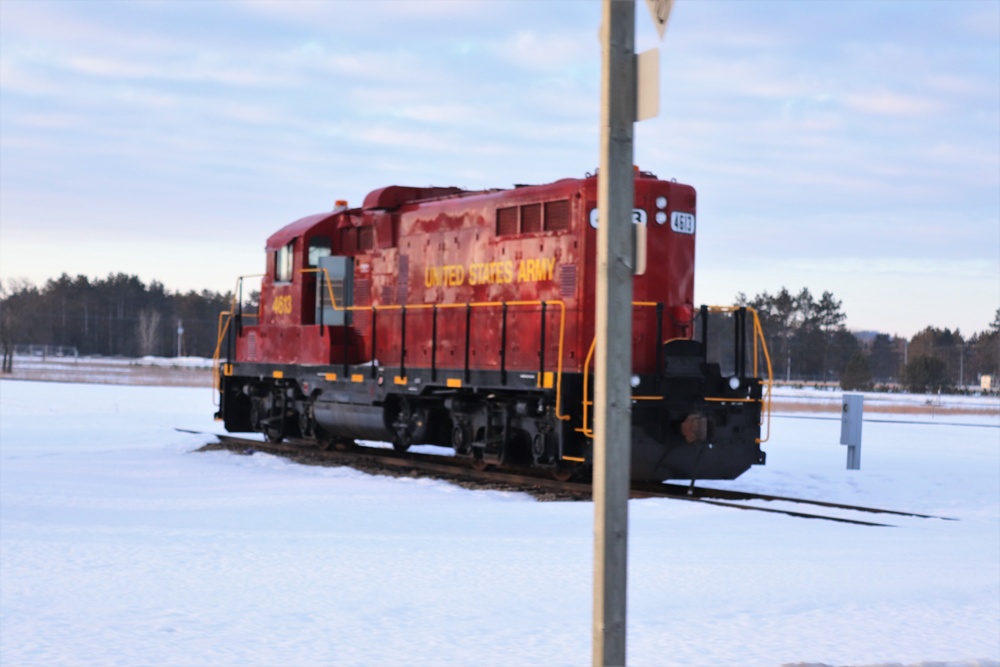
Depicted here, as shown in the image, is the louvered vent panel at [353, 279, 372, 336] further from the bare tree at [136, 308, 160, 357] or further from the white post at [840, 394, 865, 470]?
the bare tree at [136, 308, 160, 357]

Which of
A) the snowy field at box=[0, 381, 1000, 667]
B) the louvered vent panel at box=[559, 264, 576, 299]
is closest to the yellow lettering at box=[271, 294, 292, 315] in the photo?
the snowy field at box=[0, 381, 1000, 667]

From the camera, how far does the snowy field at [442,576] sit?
622 cm

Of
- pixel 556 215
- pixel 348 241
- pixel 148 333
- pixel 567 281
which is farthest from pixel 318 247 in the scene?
pixel 148 333

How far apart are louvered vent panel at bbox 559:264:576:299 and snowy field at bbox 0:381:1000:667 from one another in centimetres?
261

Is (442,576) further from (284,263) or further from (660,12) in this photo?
(284,263)

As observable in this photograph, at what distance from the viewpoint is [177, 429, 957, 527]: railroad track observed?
12055mm

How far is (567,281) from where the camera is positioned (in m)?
13.9

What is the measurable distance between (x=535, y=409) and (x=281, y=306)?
6934 mm

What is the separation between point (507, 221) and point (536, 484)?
11.5 feet

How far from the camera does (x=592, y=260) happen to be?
1374 cm

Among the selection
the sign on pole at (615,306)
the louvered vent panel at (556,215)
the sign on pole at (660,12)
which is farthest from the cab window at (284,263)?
the sign on pole at (615,306)

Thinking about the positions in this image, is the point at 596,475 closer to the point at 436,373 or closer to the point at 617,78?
the point at 617,78

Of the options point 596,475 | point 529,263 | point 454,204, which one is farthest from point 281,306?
point 596,475

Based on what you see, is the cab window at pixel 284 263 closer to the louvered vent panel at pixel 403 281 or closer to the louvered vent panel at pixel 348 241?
the louvered vent panel at pixel 348 241
